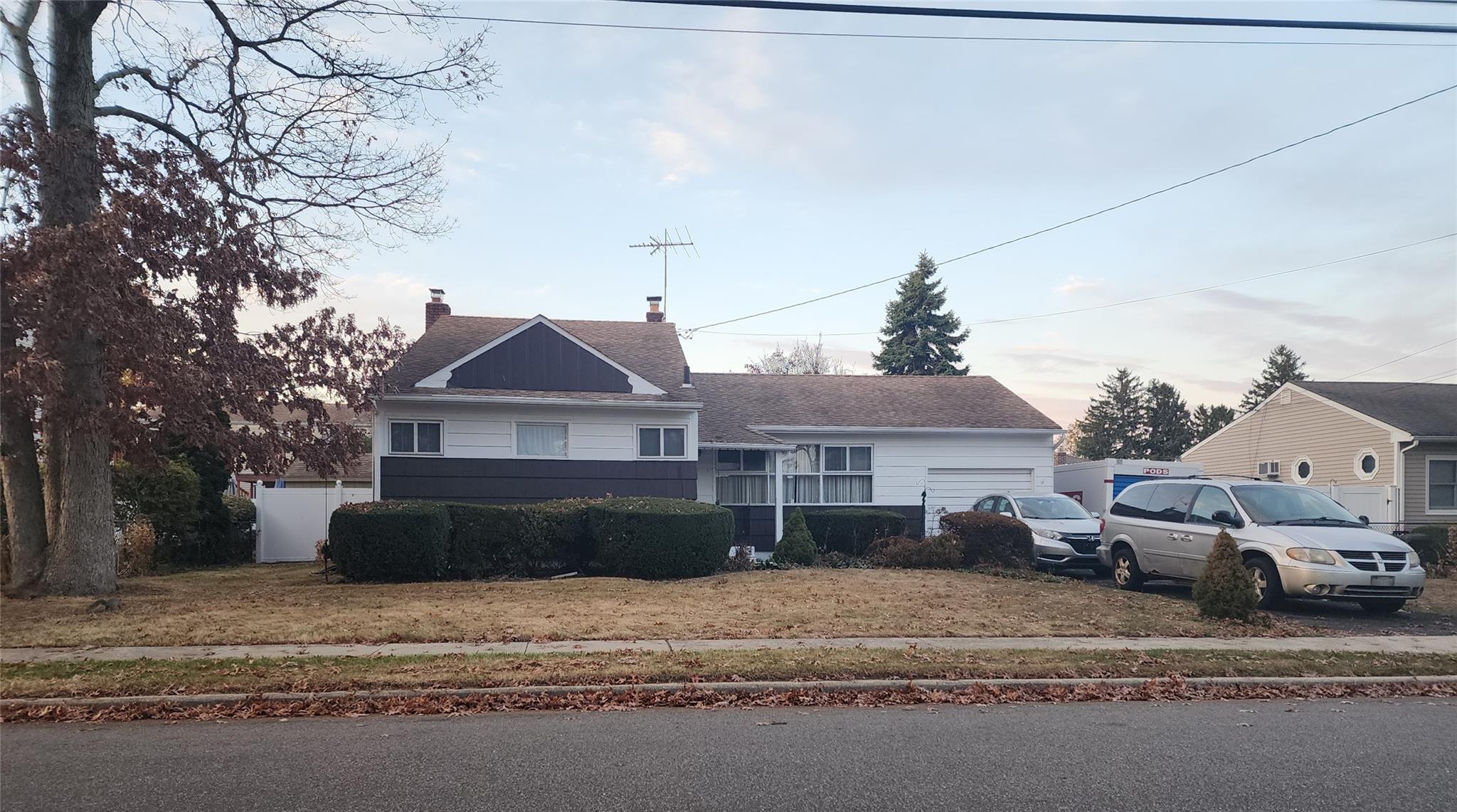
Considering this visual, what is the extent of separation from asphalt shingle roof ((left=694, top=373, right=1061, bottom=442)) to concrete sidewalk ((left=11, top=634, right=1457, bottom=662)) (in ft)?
36.3

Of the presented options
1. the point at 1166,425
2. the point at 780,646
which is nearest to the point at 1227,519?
the point at 780,646

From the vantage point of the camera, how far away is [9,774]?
5719 mm

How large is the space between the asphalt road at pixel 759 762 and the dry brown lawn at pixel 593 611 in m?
2.91

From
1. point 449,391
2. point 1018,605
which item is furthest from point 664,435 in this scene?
point 1018,605

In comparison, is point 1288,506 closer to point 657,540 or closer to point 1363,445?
point 657,540

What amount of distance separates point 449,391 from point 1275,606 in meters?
14.4

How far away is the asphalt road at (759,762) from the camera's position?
5324 mm

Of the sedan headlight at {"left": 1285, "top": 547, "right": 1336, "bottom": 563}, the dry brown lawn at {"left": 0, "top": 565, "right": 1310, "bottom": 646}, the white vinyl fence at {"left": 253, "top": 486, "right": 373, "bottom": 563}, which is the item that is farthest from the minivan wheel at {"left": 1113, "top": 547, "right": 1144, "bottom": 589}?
the white vinyl fence at {"left": 253, "top": 486, "right": 373, "bottom": 563}

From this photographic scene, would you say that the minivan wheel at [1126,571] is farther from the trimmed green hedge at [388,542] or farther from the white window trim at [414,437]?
the white window trim at [414,437]

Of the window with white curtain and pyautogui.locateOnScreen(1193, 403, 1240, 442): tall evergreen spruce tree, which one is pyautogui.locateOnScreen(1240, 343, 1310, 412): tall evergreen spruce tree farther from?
the window with white curtain

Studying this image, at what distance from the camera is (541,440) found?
19.0 metres

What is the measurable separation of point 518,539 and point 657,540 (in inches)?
97.4

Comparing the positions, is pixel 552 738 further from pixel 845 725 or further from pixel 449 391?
pixel 449 391

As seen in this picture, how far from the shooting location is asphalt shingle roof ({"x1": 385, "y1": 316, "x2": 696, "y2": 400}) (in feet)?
61.5
